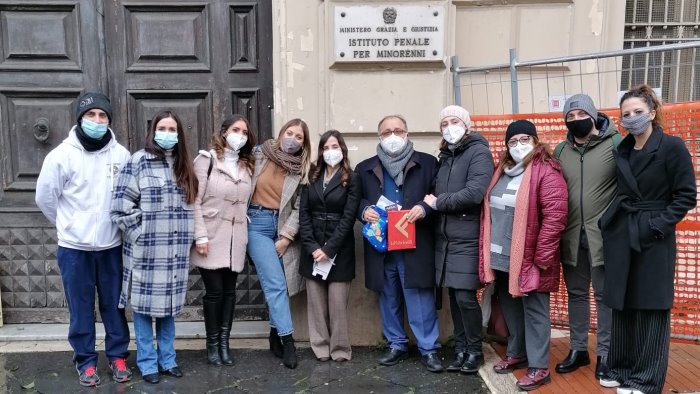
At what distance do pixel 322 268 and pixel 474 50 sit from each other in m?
2.33

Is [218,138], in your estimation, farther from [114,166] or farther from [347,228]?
[347,228]

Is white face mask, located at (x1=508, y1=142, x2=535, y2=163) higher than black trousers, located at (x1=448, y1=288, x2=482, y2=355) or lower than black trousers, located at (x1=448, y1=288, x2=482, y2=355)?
higher

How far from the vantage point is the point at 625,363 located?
11.9 ft

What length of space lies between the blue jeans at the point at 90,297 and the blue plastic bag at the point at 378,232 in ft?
5.80

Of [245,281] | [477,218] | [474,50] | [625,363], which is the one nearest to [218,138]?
[245,281]

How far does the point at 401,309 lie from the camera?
4.37 meters

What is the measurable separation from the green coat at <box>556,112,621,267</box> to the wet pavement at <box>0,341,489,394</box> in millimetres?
1257

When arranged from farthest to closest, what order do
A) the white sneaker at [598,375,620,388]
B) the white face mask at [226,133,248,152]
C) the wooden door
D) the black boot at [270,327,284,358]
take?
the wooden door → the black boot at [270,327,284,358] → the white face mask at [226,133,248,152] → the white sneaker at [598,375,620,388]

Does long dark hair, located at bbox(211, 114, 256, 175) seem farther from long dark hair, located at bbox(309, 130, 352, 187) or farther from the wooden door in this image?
the wooden door

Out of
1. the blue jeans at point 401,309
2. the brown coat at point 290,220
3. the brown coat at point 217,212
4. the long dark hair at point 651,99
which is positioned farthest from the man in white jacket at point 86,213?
the long dark hair at point 651,99

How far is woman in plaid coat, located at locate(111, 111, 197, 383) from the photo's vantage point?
3764mm

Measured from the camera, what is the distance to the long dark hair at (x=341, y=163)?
13.7 feet

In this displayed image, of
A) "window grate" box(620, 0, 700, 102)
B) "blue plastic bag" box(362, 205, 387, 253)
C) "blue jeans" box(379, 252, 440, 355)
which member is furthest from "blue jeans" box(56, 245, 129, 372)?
"window grate" box(620, 0, 700, 102)

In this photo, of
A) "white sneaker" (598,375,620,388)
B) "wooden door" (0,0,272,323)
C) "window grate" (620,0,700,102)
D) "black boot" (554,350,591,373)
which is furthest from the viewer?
"window grate" (620,0,700,102)
